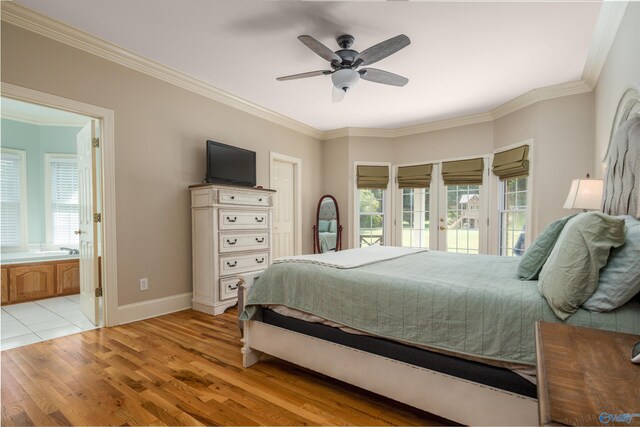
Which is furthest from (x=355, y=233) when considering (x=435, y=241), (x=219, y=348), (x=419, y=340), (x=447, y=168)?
(x=419, y=340)

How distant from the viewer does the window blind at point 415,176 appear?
204 inches

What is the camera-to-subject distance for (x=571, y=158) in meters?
3.59

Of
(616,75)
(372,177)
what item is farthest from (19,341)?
(616,75)

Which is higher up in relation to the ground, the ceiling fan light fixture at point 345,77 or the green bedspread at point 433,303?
the ceiling fan light fixture at point 345,77

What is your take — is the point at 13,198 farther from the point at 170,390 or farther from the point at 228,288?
the point at 170,390

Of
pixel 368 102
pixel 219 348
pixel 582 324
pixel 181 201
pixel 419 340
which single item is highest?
pixel 368 102

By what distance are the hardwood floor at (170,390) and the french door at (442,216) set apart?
3683 mm

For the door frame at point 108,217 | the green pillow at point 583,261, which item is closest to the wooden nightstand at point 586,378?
the green pillow at point 583,261

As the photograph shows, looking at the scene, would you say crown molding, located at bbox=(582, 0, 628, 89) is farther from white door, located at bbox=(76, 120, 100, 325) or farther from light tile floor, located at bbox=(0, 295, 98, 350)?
light tile floor, located at bbox=(0, 295, 98, 350)

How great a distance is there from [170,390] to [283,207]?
3421 mm

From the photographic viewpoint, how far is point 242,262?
354 cm

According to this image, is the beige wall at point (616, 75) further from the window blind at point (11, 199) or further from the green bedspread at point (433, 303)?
the window blind at point (11, 199)

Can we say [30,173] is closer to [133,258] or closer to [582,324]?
[133,258]

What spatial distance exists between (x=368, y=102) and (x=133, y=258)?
11.2ft
